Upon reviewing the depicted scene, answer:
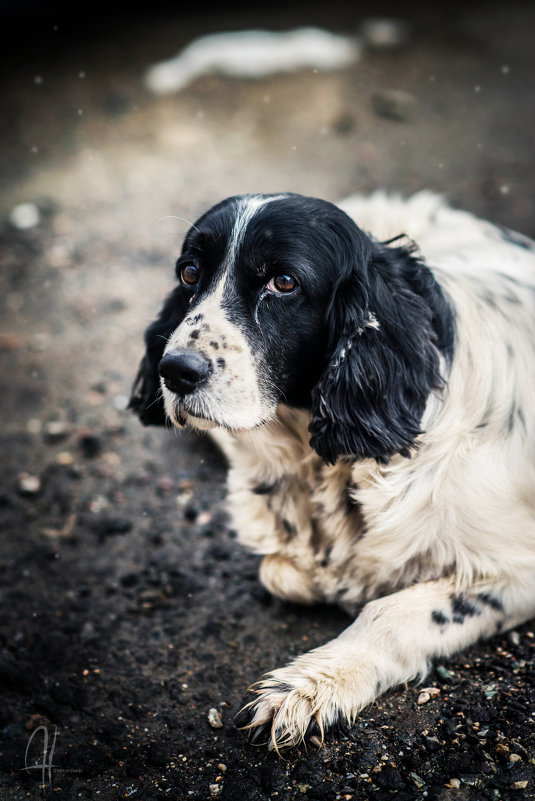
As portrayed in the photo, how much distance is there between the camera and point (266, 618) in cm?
320

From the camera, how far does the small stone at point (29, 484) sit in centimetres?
407

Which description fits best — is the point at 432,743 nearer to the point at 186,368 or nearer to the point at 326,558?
the point at 326,558

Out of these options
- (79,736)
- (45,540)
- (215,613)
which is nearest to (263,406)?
(215,613)

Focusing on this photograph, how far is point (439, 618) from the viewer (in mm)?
2734

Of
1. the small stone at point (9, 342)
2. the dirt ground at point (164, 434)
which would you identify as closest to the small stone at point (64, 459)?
the dirt ground at point (164, 434)

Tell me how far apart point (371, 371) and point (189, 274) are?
2.46 ft

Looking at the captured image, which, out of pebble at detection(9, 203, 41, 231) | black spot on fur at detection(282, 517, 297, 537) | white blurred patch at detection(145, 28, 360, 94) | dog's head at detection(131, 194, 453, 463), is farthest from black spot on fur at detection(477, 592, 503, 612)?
white blurred patch at detection(145, 28, 360, 94)

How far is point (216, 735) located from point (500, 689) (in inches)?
38.8

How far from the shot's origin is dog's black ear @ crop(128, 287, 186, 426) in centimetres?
317

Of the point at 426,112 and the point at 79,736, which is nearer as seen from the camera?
the point at 79,736

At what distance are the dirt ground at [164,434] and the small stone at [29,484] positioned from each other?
1cm

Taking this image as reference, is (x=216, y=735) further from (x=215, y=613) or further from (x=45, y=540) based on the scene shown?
(x=45, y=540)

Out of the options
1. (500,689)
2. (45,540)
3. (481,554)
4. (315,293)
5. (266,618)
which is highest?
(315,293)

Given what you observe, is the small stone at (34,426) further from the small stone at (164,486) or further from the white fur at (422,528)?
the white fur at (422,528)
